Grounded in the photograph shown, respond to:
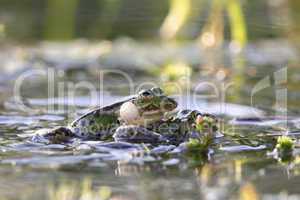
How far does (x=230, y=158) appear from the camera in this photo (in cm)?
341

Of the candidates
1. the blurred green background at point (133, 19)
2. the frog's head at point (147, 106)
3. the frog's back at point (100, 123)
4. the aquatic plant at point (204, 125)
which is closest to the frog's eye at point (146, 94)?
the frog's head at point (147, 106)

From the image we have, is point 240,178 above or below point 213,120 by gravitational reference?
below

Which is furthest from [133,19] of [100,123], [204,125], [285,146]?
[285,146]

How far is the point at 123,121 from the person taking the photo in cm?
373

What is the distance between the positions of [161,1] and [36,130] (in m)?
6.13

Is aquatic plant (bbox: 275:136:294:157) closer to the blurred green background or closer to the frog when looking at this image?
the frog

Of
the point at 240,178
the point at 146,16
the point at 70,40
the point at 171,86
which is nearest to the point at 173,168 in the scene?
the point at 240,178

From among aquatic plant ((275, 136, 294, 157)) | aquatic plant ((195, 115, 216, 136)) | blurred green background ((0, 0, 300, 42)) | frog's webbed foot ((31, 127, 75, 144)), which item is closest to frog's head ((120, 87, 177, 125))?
aquatic plant ((195, 115, 216, 136))

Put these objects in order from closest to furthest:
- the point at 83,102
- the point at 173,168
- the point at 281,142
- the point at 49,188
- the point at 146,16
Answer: the point at 49,188 → the point at 173,168 → the point at 281,142 → the point at 83,102 → the point at 146,16

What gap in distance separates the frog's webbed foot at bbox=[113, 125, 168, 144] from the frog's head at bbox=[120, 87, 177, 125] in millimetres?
65

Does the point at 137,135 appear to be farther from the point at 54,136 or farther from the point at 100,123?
the point at 54,136

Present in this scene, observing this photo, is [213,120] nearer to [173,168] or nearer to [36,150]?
[173,168]

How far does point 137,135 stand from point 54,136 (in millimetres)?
421

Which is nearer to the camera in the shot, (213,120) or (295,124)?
(213,120)
